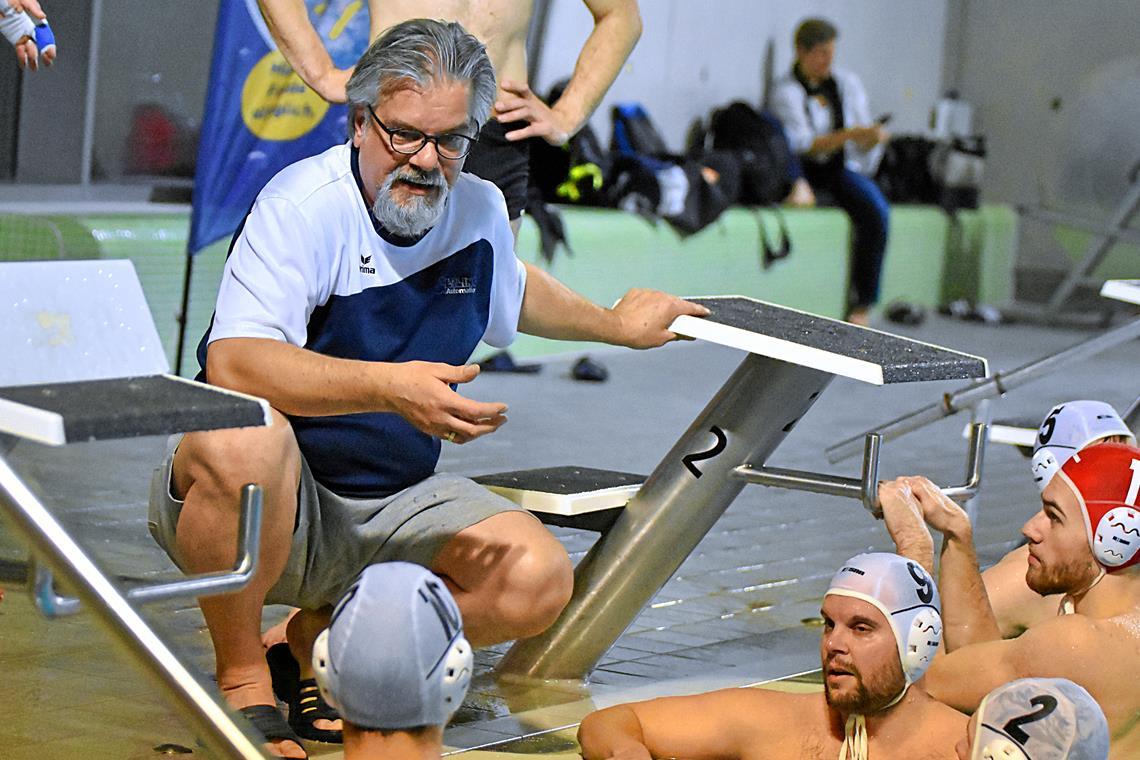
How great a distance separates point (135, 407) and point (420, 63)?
1076 mm

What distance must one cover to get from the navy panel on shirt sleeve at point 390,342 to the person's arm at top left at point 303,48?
3.12 ft

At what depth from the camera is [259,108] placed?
6449 mm

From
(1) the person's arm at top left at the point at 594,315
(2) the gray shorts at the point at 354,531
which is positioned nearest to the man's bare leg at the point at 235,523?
(2) the gray shorts at the point at 354,531

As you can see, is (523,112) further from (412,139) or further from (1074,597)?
(1074,597)

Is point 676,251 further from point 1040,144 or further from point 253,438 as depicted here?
point 253,438

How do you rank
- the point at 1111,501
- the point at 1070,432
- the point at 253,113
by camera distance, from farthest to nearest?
the point at 253,113
the point at 1070,432
the point at 1111,501

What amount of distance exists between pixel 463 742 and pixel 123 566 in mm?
1492

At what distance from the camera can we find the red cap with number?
278 cm

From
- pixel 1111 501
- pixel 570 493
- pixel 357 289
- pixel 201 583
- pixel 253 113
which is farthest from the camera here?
pixel 253 113

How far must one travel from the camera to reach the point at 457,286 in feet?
10.4

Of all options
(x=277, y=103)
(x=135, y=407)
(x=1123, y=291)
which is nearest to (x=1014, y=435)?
(x=1123, y=291)

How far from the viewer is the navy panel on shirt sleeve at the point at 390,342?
3043mm

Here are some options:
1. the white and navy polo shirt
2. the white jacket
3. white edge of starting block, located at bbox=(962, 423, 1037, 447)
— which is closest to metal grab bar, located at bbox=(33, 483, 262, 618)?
the white and navy polo shirt

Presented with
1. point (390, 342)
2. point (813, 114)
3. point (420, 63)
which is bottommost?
point (813, 114)
